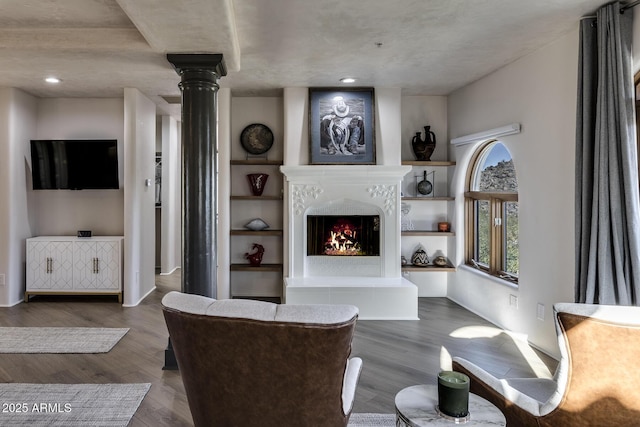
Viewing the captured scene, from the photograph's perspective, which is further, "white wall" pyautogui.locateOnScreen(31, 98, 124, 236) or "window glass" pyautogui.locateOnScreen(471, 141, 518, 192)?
"white wall" pyautogui.locateOnScreen(31, 98, 124, 236)

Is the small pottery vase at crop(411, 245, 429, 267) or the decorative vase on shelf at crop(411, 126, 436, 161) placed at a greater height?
the decorative vase on shelf at crop(411, 126, 436, 161)

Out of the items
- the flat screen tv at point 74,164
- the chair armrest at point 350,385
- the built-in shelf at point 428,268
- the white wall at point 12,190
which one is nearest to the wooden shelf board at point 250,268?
the built-in shelf at point 428,268

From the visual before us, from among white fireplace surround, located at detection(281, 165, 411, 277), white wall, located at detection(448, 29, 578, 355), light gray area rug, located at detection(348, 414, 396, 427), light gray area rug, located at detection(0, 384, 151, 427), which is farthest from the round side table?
white fireplace surround, located at detection(281, 165, 411, 277)

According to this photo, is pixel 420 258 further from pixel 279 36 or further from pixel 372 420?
pixel 279 36

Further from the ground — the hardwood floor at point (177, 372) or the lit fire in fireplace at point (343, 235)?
the lit fire in fireplace at point (343, 235)

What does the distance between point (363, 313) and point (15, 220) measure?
4308 millimetres

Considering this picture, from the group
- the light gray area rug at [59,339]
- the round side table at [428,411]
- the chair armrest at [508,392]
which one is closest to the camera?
the round side table at [428,411]

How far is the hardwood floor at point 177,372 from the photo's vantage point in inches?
102

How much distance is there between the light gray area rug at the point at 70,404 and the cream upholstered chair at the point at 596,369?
7.36 ft

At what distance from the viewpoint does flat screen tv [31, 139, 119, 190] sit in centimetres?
485

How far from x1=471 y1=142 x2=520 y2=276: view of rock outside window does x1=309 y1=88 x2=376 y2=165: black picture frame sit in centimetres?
132

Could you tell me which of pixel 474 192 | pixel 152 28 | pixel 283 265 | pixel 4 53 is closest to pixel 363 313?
pixel 283 265

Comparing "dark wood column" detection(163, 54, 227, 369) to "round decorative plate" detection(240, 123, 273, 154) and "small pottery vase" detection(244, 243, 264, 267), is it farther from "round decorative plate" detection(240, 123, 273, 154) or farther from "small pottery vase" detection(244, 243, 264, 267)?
"round decorative plate" detection(240, 123, 273, 154)

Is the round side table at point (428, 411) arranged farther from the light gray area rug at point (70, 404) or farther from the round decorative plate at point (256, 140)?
the round decorative plate at point (256, 140)
